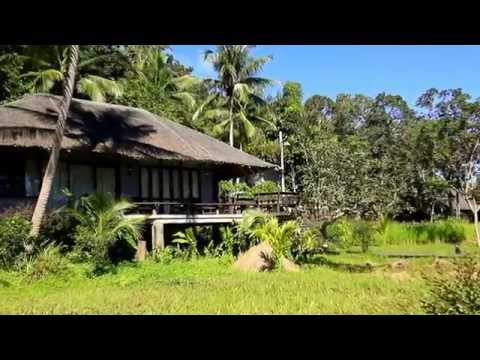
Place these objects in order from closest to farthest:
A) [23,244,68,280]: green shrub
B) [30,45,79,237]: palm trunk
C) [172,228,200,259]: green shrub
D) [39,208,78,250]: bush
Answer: [23,244,68,280]: green shrub
[30,45,79,237]: palm trunk
[39,208,78,250]: bush
[172,228,200,259]: green shrub

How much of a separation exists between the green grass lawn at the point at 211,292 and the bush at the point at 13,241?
2.45 feet

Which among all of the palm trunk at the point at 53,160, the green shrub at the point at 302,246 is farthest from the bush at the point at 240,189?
the palm trunk at the point at 53,160

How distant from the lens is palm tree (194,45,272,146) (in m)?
31.3

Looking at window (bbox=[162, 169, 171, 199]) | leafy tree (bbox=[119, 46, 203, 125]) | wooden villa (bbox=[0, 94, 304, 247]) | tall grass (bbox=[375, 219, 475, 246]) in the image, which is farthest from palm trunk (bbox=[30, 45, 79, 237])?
tall grass (bbox=[375, 219, 475, 246])

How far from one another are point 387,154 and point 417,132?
13.2 ft

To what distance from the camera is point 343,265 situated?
16.6m

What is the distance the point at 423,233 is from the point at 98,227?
16.7m

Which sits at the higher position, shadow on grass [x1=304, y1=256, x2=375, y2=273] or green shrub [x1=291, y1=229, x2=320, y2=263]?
green shrub [x1=291, y1=229, x2=320, y2=263]

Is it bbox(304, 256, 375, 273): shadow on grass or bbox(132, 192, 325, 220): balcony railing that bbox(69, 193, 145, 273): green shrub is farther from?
bbox(304, 256, 375, 273): shadow on grass

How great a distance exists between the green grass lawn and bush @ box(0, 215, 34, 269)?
2.45ft

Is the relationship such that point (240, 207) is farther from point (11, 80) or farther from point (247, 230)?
point (11, 80)

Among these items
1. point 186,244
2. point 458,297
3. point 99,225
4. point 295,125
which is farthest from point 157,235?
point 295,125

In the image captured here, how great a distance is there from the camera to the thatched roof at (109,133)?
52.6ft
